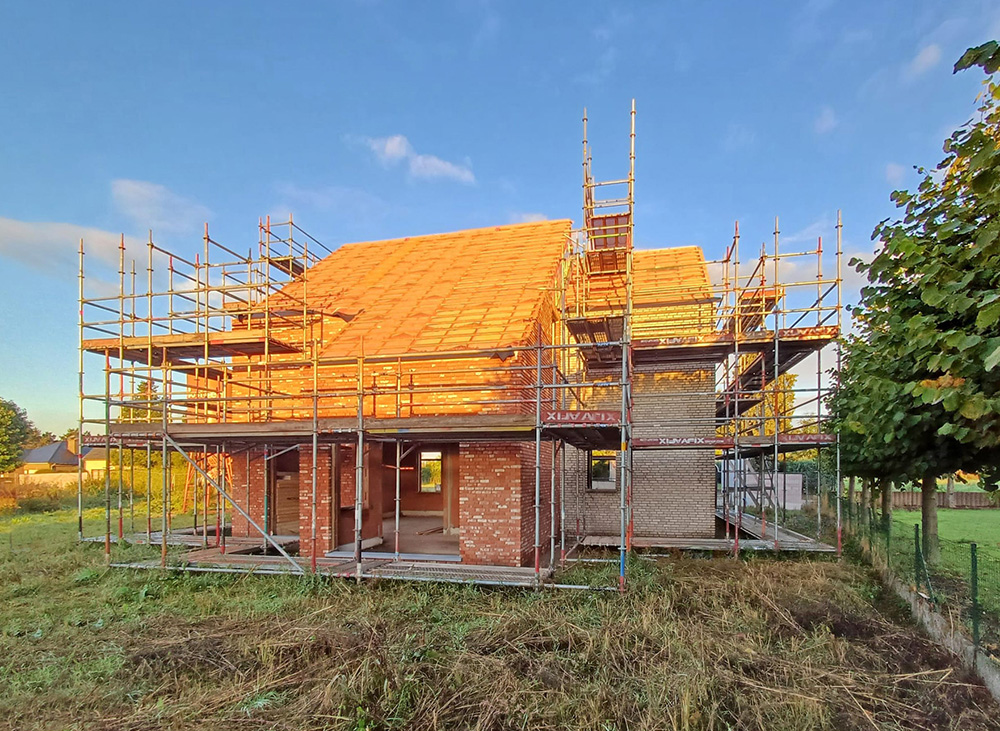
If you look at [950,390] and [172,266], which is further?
[172,266]

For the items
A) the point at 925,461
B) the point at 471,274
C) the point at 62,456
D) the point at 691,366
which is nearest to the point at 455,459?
the point at 471,274

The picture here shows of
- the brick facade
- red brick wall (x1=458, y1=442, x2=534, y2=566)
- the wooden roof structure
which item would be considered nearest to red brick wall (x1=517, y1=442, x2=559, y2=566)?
the brick facade

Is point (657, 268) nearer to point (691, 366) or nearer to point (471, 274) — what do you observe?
point (691, 366)

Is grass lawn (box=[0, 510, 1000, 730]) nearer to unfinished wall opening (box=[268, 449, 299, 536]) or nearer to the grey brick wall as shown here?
unfinished wall opening (box=[268, 449, 299, 536])

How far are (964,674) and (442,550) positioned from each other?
335 inches

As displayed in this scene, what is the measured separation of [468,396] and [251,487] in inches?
232

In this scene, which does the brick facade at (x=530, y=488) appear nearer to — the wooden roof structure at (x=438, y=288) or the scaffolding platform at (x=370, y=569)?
the scaffolding platform at (x=370, y=569)

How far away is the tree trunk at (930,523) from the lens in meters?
9.20

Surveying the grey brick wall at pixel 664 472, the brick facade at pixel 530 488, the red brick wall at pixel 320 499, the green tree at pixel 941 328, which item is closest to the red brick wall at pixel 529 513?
the brick facade at pixel 530 488

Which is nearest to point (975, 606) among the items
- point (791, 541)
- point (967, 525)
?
point (791, 541)

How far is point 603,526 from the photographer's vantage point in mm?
14375

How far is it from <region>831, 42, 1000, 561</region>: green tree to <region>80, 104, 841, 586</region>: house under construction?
3061 mm

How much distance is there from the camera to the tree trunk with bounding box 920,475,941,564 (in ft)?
30.2

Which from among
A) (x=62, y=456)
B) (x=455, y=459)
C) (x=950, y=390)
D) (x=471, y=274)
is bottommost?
(x=62, y=456)
